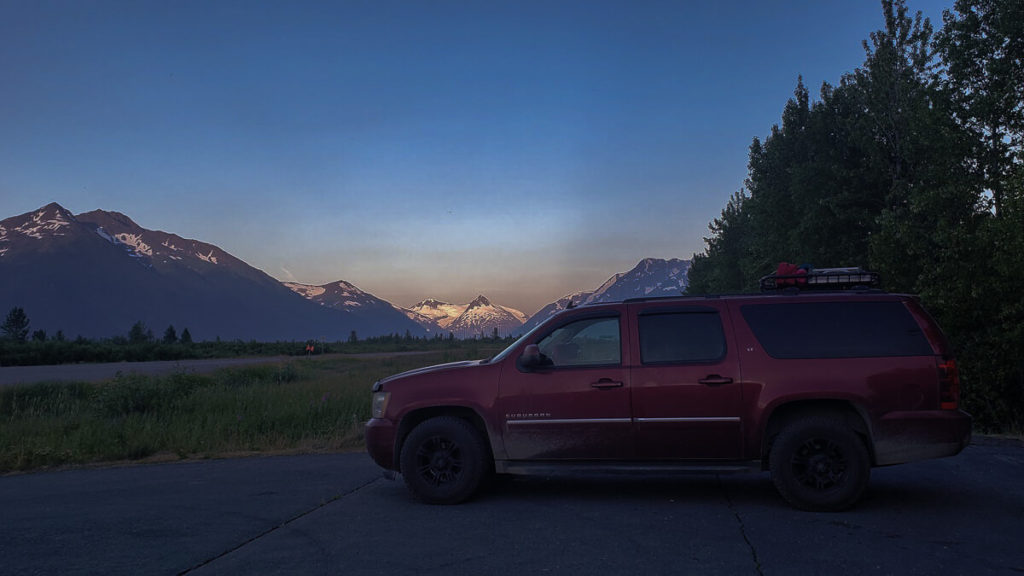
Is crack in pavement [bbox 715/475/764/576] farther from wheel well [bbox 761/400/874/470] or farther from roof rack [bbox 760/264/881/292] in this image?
roof rack [bbox 760/264/881/292]

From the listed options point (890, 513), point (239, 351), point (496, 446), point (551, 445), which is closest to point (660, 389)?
point (551, 445)

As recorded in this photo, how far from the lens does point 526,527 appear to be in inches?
238

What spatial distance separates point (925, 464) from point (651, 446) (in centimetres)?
431

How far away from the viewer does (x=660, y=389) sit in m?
6.73

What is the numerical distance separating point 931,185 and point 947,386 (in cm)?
1887

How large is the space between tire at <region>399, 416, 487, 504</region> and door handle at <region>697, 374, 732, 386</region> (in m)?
2.19

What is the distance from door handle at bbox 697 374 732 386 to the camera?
21.8 ft

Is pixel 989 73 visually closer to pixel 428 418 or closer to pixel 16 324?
pixel 428 418

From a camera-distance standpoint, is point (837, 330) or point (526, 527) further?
point (837, 330)

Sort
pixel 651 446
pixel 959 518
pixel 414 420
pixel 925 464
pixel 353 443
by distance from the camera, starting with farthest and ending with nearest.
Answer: pixel 353 443 < pixel 925 464 < pixel 414 420 < pixel 651 446 < pixel 959 518

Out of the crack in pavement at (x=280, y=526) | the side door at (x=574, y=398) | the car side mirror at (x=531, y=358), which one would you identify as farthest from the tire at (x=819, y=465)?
the crack in pavement at (x=280, y=526)

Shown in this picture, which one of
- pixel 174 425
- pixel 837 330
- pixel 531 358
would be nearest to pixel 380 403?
pixel 531 358

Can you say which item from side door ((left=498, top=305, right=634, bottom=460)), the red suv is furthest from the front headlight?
side door ((left=498, top=305, right=634, bottom=460))

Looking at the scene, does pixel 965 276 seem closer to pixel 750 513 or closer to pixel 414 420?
pixel 750 513
